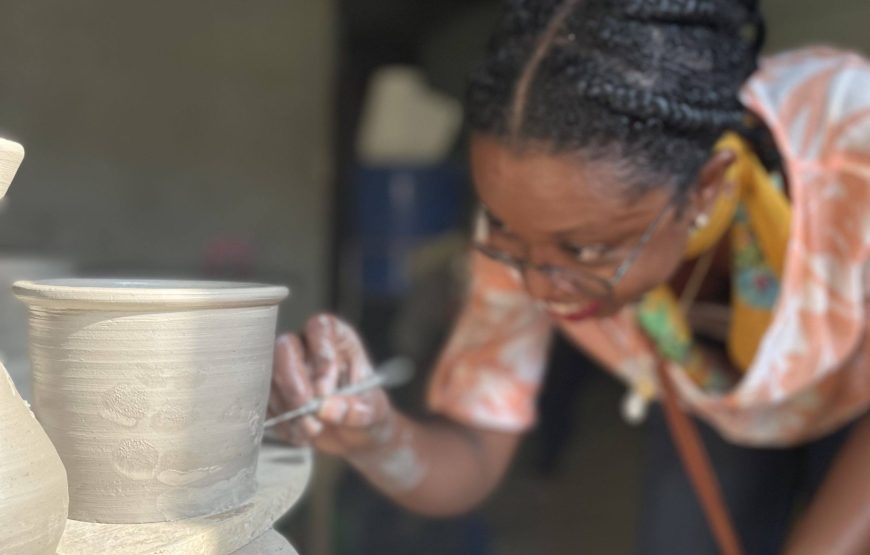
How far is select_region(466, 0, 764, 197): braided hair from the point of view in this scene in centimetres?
95

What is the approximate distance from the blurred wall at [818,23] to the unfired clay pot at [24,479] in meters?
2.67

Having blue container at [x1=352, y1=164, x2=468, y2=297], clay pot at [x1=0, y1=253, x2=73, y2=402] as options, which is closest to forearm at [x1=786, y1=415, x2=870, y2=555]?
clay pot at [x1=0, y1=253, x2=73, y2=402]

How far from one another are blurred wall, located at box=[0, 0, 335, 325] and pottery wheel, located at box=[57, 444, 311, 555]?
70.5 inches

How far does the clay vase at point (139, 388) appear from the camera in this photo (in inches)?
26.4

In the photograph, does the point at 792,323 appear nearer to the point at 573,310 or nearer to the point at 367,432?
the point at 573,310

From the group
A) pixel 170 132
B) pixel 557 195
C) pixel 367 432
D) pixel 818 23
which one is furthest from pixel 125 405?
pixel 818 23

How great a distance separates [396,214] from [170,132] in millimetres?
1143

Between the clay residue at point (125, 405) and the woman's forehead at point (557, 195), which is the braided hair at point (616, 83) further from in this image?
the clay residue at point (125, 405)

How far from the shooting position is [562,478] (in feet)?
11.4

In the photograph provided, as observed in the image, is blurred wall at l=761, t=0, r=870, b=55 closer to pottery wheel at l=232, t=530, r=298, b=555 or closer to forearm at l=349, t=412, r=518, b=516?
forearm at l=349, t=412, r=518, b=516

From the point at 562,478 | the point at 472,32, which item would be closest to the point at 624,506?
the point at 562,478

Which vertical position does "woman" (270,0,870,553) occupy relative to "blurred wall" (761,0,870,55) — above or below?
below

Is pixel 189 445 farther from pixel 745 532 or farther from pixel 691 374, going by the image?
pixel 745 532

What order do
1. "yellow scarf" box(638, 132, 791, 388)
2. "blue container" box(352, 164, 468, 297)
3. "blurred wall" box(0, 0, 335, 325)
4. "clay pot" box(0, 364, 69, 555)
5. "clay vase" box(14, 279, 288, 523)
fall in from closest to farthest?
"clay pot" box(0, 364, 69, 555) → "clay vase" box(14, 279, 288, 523) → "yellow scarf" box(638, 132, 791, 388) → "blurred wall" box(0, 0, 335, 325) → "blue container" box(352, 164, 468, 297)
